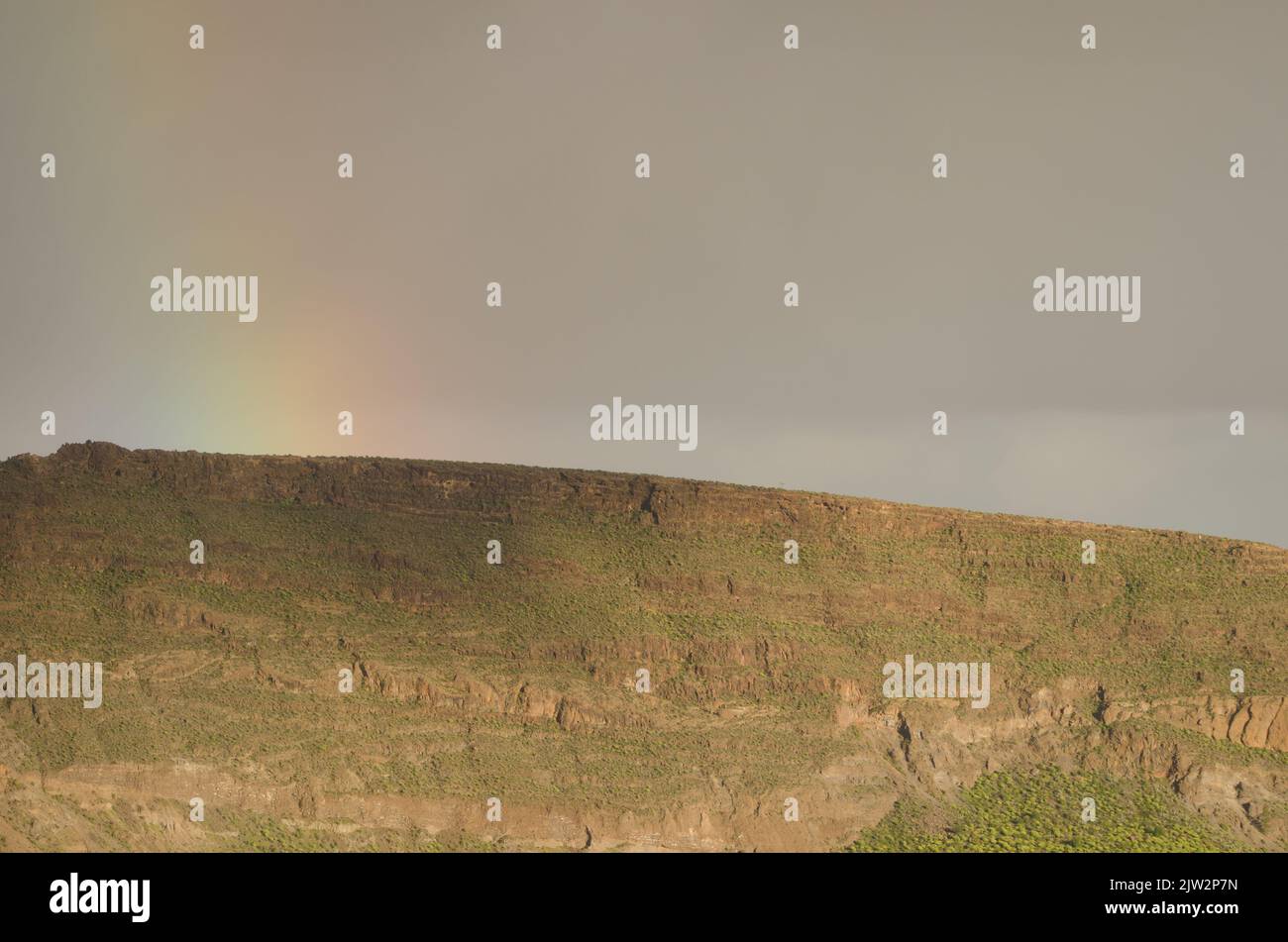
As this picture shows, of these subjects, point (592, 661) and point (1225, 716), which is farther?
point (1225, 716)

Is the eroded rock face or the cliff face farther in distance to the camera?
the eroded rock face

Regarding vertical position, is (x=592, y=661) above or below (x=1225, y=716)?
above

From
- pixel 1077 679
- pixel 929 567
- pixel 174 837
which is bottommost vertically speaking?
pixel 174 837

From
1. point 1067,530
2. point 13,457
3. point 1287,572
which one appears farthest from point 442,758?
point 1287,572

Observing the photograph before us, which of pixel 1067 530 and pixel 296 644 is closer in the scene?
pixel 296 644

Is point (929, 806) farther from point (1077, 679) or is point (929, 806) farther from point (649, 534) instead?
point (649, 534)

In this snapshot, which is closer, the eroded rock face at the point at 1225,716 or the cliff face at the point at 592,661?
the cliff face at the point at 592,661

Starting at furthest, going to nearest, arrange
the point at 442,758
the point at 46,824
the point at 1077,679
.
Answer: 1. the point at 1077,679
2. the point at 442,758
3. the point at 46,824

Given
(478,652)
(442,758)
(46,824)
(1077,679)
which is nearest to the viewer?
(46,824)
